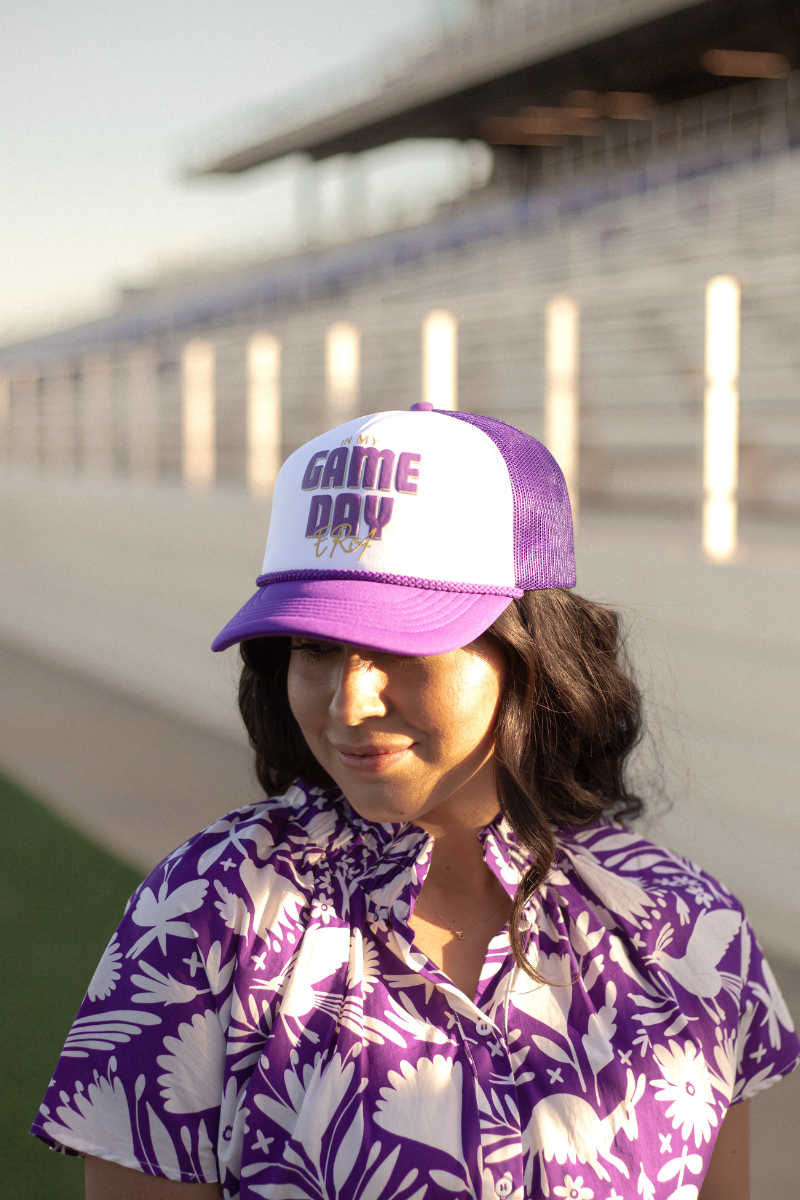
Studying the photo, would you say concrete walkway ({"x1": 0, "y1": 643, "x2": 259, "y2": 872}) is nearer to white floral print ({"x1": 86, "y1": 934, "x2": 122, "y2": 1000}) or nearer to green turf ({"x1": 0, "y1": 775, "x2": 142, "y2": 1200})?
green turf ({"x1": 0, "y1": 775, "x2": 142, "y2": 1200})

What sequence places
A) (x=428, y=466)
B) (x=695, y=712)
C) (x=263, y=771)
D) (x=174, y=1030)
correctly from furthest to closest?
(x=695, y=712) → (x=263, y=771) → (x=428, y=466) → (x=174, y=1030)

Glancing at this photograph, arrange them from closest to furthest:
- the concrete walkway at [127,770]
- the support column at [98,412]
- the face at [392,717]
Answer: the face at [392,717] → the concrete walkway at [127,770] → the support column at [98,412]

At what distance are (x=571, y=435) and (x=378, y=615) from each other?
3764mm

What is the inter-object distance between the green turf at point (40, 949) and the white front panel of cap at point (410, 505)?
193 cm

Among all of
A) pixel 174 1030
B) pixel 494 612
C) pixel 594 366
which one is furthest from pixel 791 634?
pixel 594 366

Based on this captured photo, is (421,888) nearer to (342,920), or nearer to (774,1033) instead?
(342,920)

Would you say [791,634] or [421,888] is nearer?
[421,888]

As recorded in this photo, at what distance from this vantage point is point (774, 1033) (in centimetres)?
143

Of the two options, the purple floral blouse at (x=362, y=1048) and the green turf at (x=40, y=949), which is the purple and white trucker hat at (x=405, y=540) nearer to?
the purple floral blouse at (x=362, y=1048)

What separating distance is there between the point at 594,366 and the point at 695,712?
10.6 feet

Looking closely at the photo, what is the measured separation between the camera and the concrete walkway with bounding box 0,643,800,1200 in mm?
4688

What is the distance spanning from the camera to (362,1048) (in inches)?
47.3

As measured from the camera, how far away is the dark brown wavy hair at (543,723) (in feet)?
4.45

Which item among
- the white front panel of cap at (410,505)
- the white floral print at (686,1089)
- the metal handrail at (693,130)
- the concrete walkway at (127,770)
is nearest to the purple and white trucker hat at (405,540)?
the white front panel of cap at (410,505)
